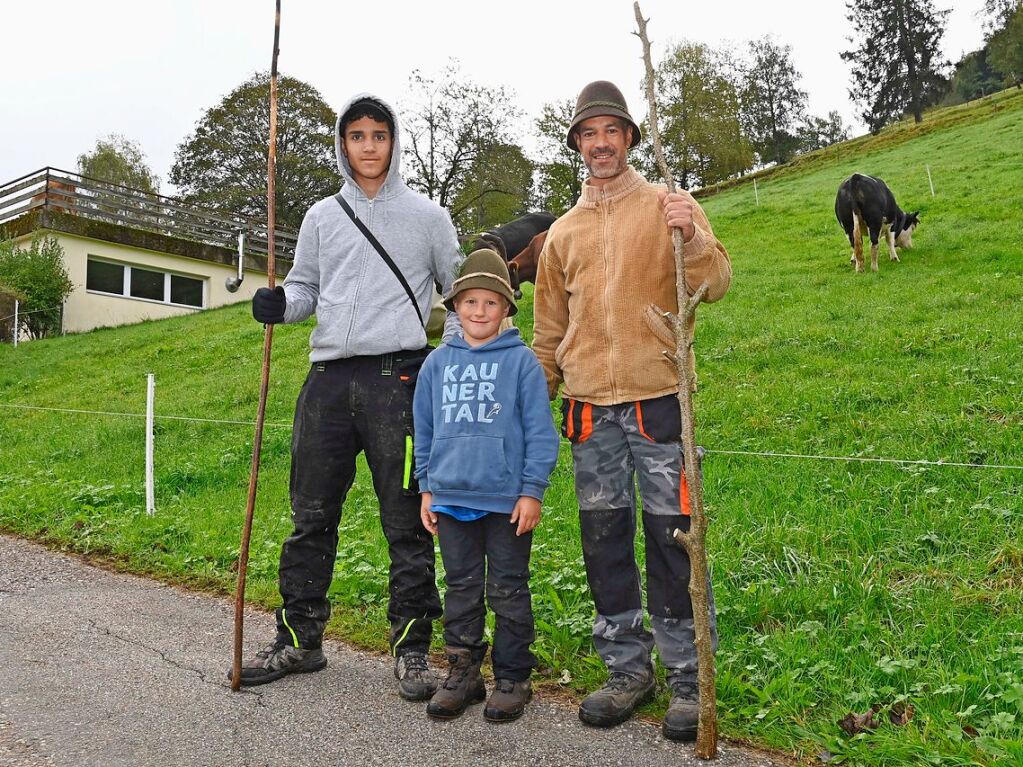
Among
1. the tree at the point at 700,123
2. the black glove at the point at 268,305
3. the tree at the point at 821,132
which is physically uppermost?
the tree at the point at 821,132

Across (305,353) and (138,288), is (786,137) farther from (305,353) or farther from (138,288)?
(305,353)

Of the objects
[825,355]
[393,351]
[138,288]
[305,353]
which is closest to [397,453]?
[393,351]

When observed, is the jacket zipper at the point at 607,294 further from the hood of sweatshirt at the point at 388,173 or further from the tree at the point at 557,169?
the tree at the point at 557,169

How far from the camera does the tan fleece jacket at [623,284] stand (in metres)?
3.21

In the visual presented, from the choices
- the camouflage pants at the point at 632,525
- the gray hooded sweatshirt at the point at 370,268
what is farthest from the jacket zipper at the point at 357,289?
the camouflage pants at the point at 632,525

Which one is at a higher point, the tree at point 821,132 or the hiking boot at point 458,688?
the tree at point 821,132

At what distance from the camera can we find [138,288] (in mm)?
26000

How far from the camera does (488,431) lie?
3.26 meters

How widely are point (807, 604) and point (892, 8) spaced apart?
61.9 metres

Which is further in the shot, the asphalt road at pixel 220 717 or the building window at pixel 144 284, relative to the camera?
the building window at pixel 144 284

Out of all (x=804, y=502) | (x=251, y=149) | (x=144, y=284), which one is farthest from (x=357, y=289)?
(x=251, y=149)

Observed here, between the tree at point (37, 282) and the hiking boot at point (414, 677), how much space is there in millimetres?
21890

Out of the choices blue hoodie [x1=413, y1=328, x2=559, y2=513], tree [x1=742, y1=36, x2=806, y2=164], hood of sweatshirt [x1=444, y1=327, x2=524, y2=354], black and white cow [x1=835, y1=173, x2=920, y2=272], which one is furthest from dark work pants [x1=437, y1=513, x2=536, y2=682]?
tree [x1=742, y1=36, x2=806, y2=164]

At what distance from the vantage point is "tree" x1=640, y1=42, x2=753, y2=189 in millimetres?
42969
